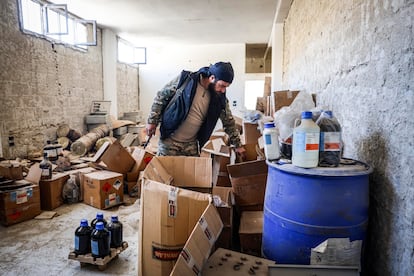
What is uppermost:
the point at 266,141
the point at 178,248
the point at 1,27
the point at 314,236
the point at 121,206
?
the point at 1,27

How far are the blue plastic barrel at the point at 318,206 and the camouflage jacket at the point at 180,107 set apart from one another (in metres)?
1.16

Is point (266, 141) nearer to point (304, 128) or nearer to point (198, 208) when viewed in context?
point (304, 128)

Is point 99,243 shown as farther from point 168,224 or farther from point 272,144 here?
point 272,144

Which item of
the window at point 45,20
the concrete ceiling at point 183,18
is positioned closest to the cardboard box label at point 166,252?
the window at point 45,20

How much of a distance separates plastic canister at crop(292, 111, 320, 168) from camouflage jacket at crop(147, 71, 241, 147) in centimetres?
118

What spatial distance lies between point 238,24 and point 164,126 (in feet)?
16.5

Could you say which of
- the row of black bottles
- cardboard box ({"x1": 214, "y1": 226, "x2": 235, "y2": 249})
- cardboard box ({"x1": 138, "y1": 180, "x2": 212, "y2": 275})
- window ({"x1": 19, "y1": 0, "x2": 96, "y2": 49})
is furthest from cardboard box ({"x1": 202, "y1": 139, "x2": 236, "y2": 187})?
window ({"x1": 19, "y1": 0, "x2": 96, "y2": 49})

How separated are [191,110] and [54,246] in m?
1.43

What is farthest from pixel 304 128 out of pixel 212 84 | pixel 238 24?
pixel 238 24

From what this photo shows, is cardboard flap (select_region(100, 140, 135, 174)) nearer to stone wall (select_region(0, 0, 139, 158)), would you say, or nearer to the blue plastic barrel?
stone wall (select_region(0, 0, 139, 158))

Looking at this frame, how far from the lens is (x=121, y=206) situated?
3010mm

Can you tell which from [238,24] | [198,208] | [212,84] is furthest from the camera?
[238,24]

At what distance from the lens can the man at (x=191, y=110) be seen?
2232 millimetres

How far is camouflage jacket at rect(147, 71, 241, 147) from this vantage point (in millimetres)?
2248
